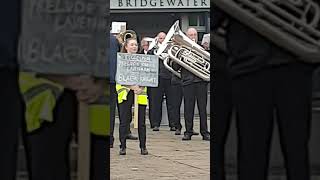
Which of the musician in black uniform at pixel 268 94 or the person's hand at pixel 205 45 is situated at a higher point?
the person's hand at pixel 205 45

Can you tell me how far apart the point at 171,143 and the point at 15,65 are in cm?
766

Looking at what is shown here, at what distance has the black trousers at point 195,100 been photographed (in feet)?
37.5

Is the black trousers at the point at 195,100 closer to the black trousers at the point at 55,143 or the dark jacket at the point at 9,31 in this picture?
the black trousers at the point at 55,143

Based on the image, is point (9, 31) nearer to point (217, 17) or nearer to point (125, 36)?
point (217, 17)

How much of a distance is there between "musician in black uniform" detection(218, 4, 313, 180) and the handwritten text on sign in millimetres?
7124

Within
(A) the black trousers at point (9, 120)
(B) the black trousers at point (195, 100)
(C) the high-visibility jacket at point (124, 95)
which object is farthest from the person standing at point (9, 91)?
(B) the black trousers at point (195, 100)

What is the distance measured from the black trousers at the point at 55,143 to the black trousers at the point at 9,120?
8 cm

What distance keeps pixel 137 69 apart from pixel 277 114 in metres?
8.30

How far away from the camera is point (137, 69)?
11836 mm

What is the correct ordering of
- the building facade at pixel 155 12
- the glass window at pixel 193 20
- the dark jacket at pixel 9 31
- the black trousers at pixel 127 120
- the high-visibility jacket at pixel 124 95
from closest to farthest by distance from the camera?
the dark jacket at pixel 9 31 → the black trousers at pixel 127 120 → the high-visibility jacket at pixel 124 95 → the glass window at pixel 193 20 → the building facade at pixel 155 12

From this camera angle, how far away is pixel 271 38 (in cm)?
355

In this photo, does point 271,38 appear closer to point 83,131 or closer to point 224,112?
point 224,112

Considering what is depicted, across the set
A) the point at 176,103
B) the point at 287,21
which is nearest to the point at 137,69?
the point at 176,103

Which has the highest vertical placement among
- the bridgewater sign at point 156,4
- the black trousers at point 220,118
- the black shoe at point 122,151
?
the bridgewater sign at point 156,4
